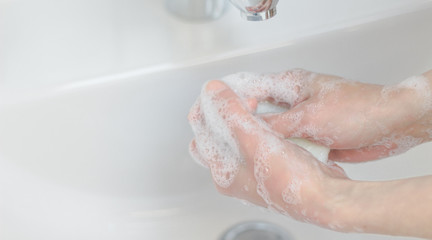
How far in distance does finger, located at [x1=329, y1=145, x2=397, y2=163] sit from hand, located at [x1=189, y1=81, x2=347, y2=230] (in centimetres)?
5

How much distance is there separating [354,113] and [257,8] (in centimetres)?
14

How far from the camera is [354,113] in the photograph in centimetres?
53

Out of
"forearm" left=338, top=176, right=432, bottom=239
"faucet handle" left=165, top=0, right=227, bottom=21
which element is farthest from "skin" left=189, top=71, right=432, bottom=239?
"faucet handle" left=165, top=0, right=227, bottom=21

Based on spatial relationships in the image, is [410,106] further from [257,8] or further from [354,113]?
[257,8]

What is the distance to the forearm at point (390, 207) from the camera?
395 mm

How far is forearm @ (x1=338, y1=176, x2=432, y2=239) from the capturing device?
39 cm

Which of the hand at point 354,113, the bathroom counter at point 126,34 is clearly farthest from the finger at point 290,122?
the bathroom counter at point 126,34

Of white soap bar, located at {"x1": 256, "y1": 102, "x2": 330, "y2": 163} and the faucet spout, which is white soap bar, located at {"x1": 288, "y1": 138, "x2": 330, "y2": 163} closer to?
white soap bar, located at {"x1": 256, "y1": 102, "x2": 330, "y2": 163}

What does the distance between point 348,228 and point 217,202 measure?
Result: 266mm

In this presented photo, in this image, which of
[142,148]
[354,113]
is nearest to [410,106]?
[354,113]

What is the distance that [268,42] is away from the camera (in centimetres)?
61

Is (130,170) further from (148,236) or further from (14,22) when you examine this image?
(14,22)

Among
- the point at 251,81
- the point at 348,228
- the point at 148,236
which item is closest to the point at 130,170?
the point at 148,236

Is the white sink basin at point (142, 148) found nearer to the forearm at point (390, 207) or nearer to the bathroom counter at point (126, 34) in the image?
the bathroom counter at point (126, 34)
